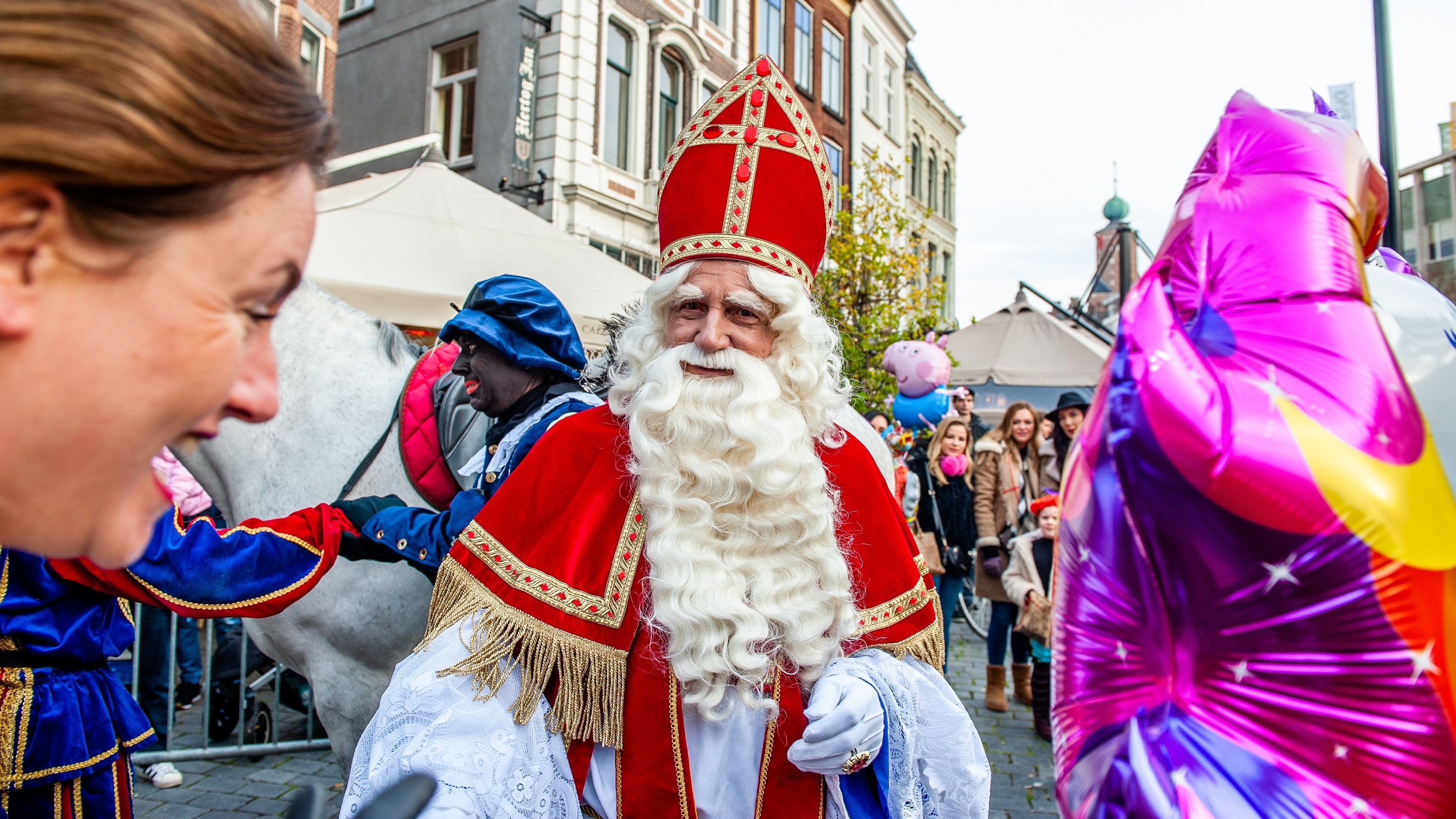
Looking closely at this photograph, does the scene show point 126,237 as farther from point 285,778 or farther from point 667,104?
point 667,104

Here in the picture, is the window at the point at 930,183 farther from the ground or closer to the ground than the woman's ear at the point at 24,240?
farther from the ground

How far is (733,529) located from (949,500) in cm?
510

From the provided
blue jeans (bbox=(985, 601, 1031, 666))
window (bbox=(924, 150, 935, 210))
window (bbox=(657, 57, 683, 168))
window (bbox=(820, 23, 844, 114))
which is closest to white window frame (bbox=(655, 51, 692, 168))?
window (bbox=(657, 57, 683, 168))

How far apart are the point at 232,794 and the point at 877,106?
23363 millimetres

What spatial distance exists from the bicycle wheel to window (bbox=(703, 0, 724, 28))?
12.7 m

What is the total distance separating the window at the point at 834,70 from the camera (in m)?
22.0

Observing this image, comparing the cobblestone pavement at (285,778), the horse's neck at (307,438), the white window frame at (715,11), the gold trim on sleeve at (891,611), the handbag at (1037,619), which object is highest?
the white window frame at (715,11)

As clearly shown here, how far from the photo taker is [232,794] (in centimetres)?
436

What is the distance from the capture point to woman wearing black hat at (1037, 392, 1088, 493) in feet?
19.3

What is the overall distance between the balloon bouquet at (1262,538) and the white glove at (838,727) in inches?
26.3

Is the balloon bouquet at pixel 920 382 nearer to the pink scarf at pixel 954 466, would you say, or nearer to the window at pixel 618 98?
the pink scarf at pixel 954 466

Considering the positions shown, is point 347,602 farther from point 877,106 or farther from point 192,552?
point 877,106

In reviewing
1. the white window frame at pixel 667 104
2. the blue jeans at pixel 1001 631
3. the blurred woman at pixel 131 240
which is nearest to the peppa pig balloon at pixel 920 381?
the blue jeans at pixel 1001 631

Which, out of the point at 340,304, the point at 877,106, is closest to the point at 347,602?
the point at 340,304
